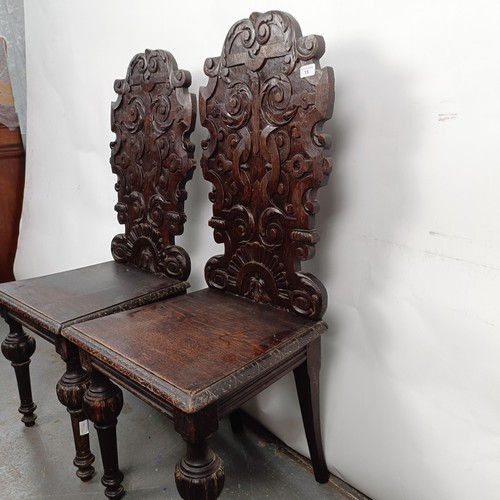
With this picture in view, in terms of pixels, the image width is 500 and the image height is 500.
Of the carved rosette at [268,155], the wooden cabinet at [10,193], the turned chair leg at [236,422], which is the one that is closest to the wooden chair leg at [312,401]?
the carved rosette at [268,155]

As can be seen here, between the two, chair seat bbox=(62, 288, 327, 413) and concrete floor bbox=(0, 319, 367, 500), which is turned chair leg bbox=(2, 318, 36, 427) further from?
chair seat bbox=(62, 288, 327, 413)

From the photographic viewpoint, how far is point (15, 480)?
138 cm

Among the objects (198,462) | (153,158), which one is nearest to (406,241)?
(198,462)

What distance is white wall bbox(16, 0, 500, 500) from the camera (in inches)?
36.4

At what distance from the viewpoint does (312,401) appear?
3.93ft

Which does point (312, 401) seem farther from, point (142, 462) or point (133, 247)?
point (133, 247)

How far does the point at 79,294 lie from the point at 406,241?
93 centimetres

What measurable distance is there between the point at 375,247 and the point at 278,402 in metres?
0.66

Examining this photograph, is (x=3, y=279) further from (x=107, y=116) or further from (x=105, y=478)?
(x=105, y=478)

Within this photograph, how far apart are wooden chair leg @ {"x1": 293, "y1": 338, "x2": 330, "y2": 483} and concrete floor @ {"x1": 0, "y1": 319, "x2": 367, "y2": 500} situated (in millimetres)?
79

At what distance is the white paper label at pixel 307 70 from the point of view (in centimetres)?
99

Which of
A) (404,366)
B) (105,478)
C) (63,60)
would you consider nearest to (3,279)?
(63,60)

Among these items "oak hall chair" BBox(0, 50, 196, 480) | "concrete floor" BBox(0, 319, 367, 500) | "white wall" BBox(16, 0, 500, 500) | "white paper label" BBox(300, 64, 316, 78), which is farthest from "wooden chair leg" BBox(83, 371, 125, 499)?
"white paper label" BBox(300, 64, 316, 78)

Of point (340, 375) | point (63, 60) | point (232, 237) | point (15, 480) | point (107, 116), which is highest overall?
point (63, 60)
